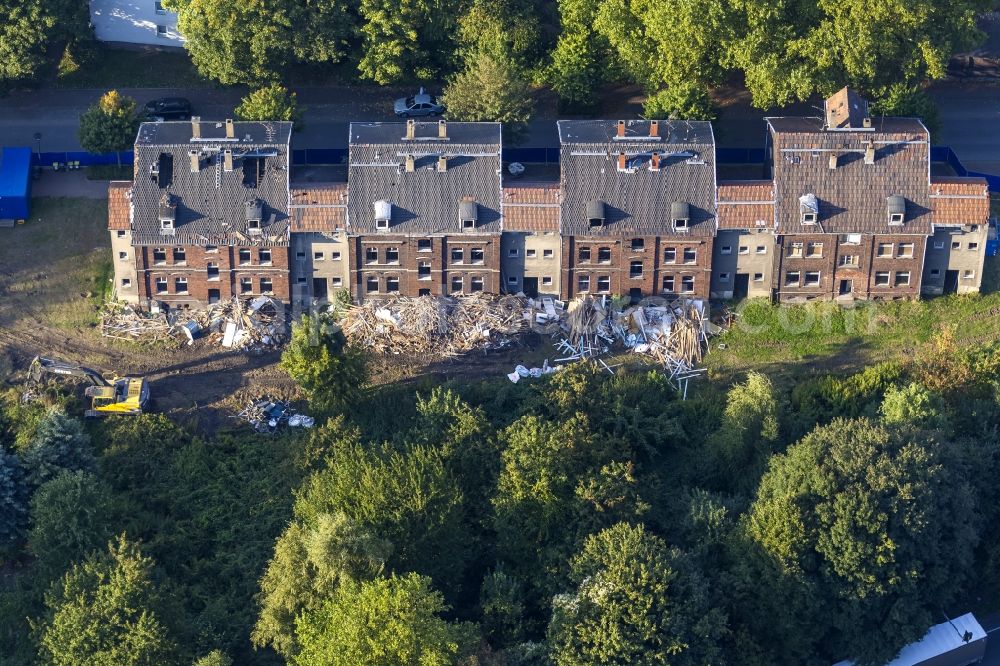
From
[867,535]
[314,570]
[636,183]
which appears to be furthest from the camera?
[636,183]

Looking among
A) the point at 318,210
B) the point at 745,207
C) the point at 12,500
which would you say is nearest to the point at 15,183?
the point at 318,210

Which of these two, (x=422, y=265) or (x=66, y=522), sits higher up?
(x=422, y=265)

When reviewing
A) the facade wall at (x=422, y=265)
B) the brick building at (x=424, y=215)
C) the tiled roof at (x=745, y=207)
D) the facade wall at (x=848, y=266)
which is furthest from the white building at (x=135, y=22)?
the facade wall at (x=848, y=266)

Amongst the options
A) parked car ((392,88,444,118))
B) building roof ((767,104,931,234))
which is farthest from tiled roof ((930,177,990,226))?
parked car ((392,88,444,118))

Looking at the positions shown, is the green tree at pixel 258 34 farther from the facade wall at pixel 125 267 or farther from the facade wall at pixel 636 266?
the facade wall at pixel 636 266

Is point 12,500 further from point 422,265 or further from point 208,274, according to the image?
point 422,265

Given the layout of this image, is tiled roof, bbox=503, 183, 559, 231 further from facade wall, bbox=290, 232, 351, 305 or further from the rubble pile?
facade wall, bbox=290, 232, 351, 305
